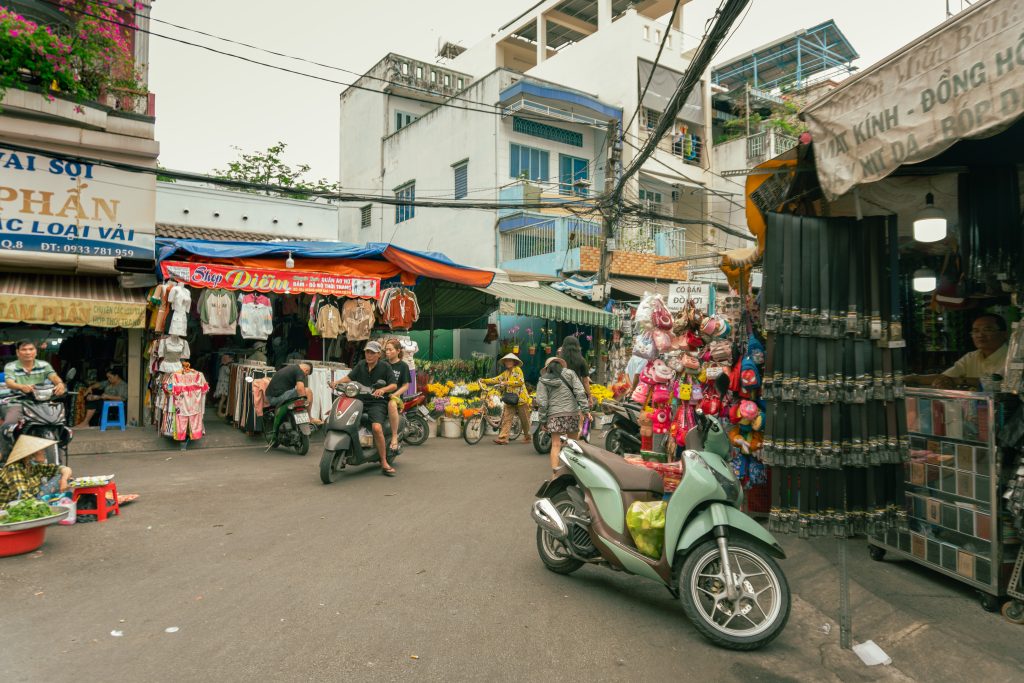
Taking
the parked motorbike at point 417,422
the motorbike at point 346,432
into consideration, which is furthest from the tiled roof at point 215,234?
the motorbike at point 346,432

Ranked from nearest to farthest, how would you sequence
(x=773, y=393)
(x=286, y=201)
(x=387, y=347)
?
(x=773, y=393), (x=387, y=347), (x=286, y=201)

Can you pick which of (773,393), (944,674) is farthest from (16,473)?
(944,674)

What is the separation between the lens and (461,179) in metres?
23.4

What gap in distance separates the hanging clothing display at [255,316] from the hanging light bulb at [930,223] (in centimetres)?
1028

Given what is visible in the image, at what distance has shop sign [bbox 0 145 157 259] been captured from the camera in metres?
11.5

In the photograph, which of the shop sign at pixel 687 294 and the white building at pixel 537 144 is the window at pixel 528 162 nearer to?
the white building at pixel 537 144

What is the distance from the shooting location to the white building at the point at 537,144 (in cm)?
2145

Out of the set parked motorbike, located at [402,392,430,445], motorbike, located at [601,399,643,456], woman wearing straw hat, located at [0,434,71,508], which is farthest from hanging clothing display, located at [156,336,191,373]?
motorbike, located at [601,399,643,456]

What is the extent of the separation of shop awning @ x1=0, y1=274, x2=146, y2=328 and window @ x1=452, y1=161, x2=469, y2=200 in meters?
13.0

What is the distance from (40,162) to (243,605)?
36.2 ft

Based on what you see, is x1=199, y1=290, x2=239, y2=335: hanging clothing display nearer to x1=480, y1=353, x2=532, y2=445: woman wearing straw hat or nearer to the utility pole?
x1=480, y1=353, x2=532, y2=445: woman wearing straw hat

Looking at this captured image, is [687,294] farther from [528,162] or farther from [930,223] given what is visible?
[528,162]

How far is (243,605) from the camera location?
436 centimetres

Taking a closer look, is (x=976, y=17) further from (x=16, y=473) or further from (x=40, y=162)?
(x=40, y=162)
